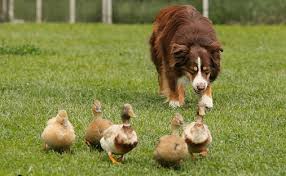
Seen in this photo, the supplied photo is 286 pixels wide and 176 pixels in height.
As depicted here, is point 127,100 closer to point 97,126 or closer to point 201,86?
point 201,86

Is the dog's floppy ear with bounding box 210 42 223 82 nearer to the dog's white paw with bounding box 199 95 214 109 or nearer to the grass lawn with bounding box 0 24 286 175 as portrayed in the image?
the dog's white paw with bounding box 199 95 214 109

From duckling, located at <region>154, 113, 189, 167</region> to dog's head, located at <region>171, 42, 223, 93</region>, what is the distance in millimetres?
2590

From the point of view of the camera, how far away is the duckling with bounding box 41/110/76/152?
6.07 meters

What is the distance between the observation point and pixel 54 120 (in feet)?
20.1

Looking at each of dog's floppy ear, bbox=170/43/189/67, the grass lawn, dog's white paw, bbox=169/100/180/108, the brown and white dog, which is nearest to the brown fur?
the grass lawn

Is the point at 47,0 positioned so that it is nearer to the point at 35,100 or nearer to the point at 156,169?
the point at 35,100

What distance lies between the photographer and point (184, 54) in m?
8.66

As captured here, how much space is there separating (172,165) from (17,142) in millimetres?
1489

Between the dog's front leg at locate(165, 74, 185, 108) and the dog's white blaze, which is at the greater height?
the dog's white blaze

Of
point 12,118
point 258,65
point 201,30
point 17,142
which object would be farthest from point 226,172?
point 258,65

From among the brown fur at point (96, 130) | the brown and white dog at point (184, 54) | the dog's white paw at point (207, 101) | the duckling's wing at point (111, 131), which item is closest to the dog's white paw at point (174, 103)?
the brown and white dog at point (184, 54)

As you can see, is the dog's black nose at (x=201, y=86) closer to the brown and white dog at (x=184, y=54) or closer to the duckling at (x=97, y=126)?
the brown and white dog at (x=184, y=54)

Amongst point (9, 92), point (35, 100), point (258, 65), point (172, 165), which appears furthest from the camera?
point (258, 65)

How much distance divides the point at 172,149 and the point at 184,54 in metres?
3.08
